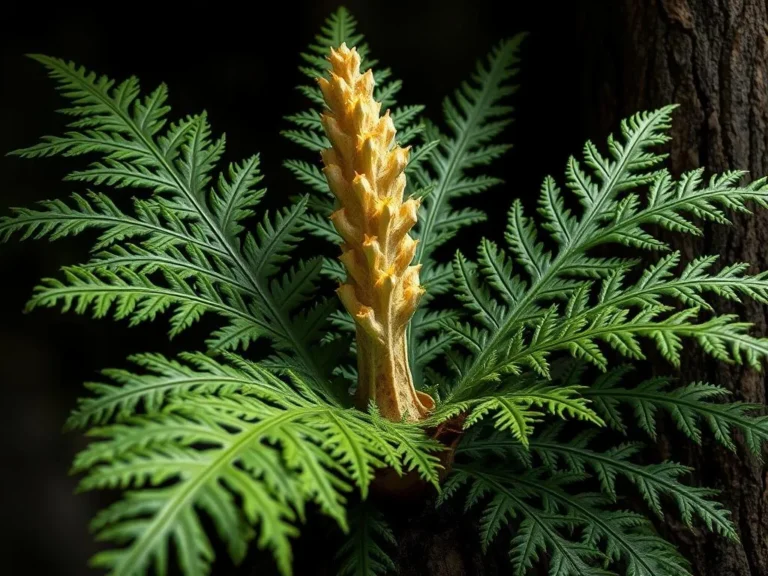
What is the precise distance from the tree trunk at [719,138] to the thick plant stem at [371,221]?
479mm

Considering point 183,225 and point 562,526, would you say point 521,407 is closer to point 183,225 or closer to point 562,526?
point 562,526

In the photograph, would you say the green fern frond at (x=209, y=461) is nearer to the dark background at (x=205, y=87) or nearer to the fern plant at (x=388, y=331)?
the fern plant at (x=388, y=331)

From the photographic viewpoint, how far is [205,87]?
5.26 feet

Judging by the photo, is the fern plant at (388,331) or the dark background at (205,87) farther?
the dark background at (205,87)

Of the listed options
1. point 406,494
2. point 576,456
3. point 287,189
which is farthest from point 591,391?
point 287,189

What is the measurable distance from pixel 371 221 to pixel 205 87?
88cm

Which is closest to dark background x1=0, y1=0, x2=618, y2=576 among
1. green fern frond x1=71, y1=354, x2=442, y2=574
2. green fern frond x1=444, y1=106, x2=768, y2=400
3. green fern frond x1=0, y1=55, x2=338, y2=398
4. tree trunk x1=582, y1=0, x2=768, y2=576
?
tree trunk x1=582, y1=0, x2=768, y2=576

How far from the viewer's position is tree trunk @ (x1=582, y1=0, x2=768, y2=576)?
1082 millimetres

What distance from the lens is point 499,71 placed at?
4.17 feet

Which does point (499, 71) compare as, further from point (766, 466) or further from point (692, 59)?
point (766, 466)

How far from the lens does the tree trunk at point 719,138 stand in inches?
42.6

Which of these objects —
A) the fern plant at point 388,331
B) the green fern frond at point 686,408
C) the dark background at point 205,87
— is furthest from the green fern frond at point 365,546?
the dark background at point 205,87

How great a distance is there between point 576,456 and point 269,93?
1.01 meters

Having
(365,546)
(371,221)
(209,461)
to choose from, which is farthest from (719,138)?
(209,461)
